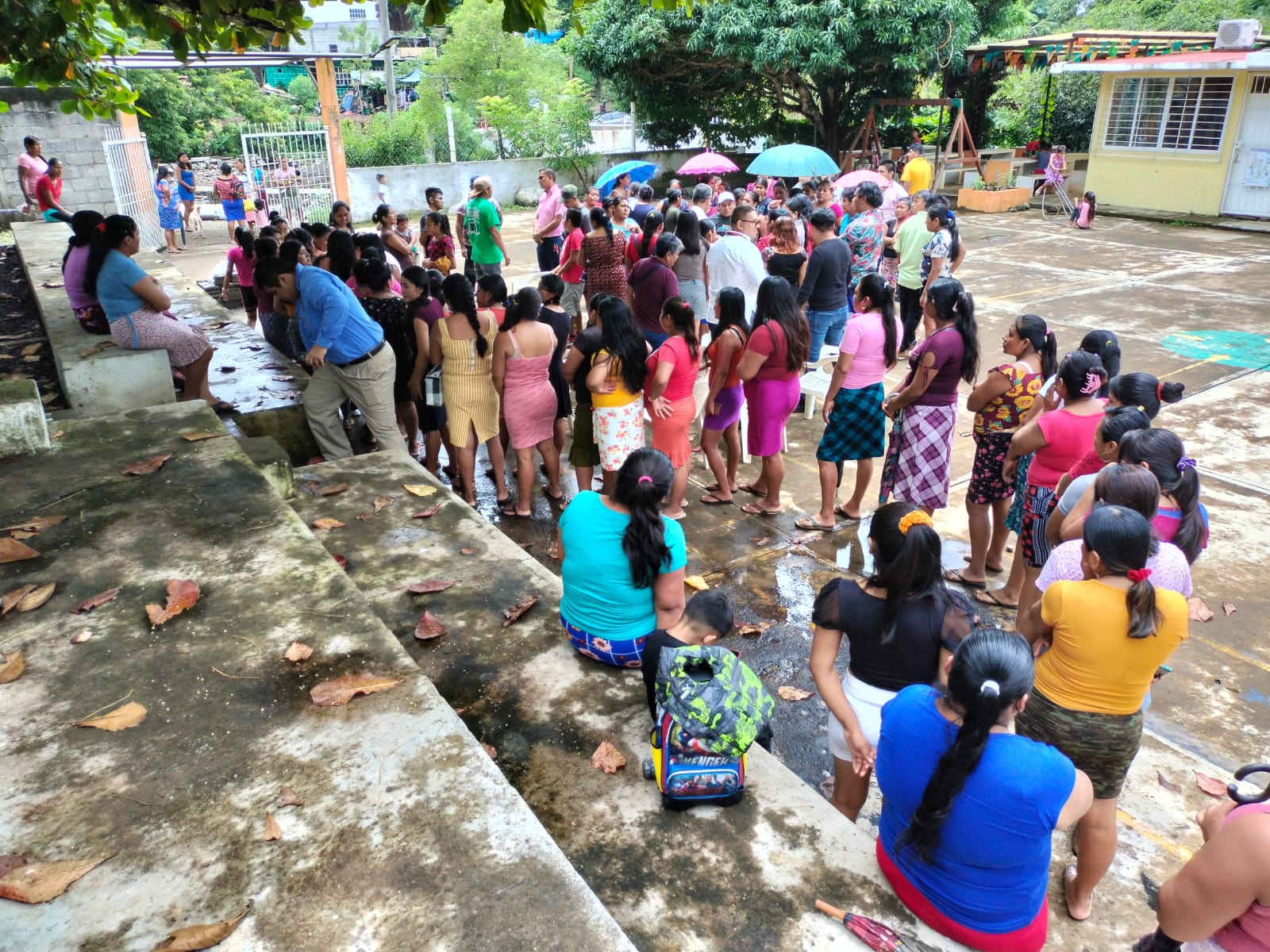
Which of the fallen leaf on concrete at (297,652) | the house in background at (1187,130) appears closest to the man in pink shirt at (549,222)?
the fallen leaf on concrete at (297,652)

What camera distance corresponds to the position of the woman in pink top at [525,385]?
5.44m

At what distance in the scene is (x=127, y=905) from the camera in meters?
2.03

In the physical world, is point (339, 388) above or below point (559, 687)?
above

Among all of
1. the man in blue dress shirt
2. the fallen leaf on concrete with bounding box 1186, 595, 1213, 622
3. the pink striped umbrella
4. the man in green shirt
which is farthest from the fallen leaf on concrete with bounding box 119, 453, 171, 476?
the pink striped umbrella

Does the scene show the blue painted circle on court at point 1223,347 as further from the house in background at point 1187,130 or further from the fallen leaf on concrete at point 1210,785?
the house in background at point 1187,130

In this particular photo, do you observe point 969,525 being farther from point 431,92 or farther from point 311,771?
point 431,92

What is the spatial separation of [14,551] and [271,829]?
1.99m

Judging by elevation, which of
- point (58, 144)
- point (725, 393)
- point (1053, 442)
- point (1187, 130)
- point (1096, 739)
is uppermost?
point (58, 144)

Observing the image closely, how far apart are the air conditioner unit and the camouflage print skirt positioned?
60.2 feet

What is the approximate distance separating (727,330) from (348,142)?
20.4 meters

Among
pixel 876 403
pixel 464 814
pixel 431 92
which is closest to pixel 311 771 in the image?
pixel 464 814

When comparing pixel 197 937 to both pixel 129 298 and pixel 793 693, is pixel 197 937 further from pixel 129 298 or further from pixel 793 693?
pixel 129 298

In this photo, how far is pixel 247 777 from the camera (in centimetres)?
242

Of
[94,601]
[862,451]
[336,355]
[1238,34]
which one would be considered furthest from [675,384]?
[1238,34]
